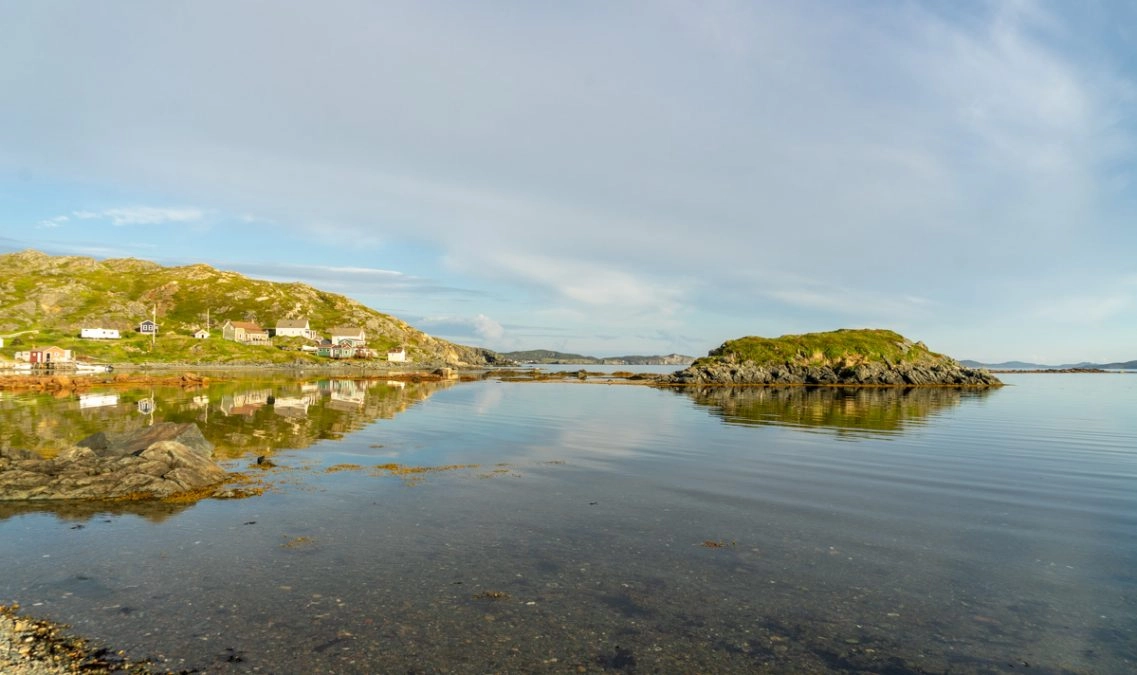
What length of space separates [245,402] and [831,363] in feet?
460

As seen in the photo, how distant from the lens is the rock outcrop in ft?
75.5

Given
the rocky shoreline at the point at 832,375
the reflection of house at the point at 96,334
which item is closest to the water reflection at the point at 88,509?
the rocky shoreline at the point at 832,375

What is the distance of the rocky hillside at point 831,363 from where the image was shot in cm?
14362

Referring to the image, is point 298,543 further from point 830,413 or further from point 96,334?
point 96,334

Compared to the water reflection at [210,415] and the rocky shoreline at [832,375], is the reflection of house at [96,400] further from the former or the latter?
the rocky shoreline at [832,375]

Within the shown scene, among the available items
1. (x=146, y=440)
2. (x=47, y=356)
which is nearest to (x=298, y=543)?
(x=146, y=440)

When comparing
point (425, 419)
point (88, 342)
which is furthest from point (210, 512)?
point (88, 342)

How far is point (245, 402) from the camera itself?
6644 centimetres

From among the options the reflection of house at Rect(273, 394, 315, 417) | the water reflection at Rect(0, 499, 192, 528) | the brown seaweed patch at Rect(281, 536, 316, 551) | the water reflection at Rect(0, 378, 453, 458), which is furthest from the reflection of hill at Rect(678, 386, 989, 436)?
the water reflection at Rect(0, 499, 192, 528)

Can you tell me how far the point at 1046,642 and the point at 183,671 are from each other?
17387 mm

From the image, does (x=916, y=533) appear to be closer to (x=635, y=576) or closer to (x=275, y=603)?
(x=635, y=576)

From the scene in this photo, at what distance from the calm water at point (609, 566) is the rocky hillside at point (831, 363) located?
10827 cm

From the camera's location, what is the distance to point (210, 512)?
2142 centimetres

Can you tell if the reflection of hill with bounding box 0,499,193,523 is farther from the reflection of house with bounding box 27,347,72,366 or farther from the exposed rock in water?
the reflection of house with bounding box 27,347,72,366
